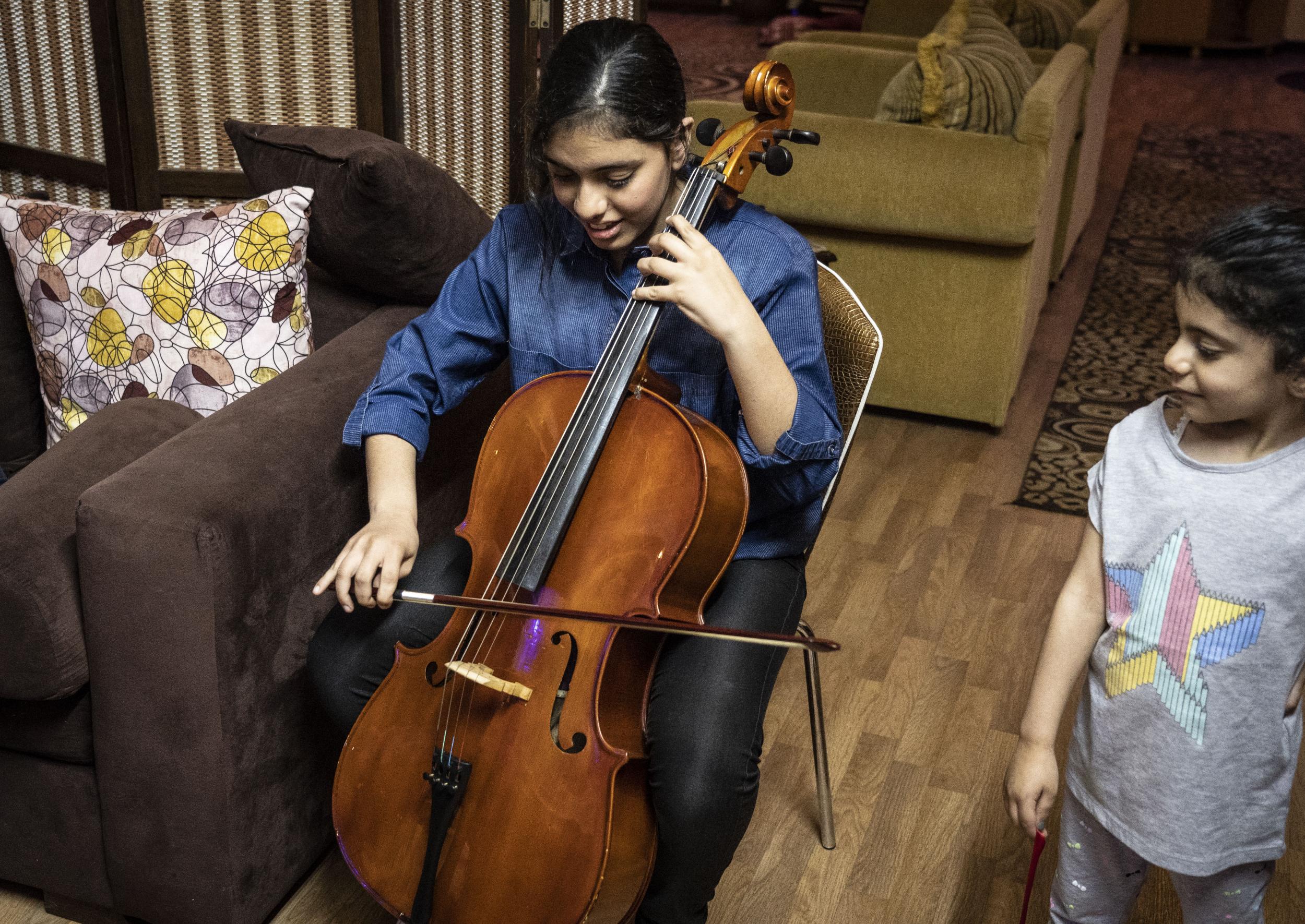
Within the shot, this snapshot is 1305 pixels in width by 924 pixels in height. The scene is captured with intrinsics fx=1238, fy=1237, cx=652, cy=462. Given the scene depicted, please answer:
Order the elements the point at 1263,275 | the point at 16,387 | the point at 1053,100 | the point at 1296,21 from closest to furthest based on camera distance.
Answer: the point at 1263,275
the point at 16,387
the point at 1053,100
the point at 1296,21

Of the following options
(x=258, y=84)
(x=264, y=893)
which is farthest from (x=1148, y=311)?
(x=264, y=893)

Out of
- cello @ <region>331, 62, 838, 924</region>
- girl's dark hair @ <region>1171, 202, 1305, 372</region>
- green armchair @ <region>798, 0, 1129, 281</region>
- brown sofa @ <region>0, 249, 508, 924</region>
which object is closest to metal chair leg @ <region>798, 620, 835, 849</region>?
cello @ <region>331, 62, 838, 924</region>

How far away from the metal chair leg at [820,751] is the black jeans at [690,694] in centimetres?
22

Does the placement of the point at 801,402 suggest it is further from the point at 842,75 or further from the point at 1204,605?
the point at 842,75

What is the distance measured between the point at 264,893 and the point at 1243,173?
4.81 m

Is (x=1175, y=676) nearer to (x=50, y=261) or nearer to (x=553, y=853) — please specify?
(x=553, y=853)

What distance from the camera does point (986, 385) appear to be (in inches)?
111

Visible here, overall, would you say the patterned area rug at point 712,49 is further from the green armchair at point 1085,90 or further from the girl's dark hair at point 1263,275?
the girl's dark hair at point 1263,275

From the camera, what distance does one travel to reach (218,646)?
126 centimetres

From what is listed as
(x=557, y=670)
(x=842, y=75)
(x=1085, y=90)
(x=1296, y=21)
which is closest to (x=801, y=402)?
(x=557, y=670)

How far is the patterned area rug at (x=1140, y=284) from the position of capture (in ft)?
9.05

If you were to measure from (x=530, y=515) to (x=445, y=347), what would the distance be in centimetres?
34

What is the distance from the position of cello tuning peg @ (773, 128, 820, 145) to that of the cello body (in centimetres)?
32

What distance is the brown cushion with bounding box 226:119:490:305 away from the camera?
64.2 inches
